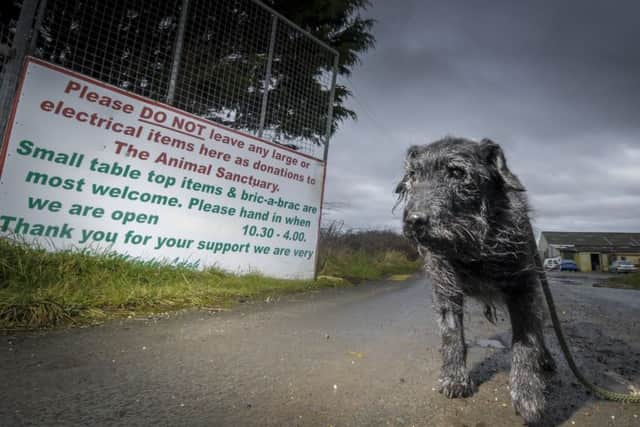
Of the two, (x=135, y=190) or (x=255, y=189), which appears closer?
(x=135, y=190)

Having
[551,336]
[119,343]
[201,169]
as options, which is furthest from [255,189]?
[551,336]

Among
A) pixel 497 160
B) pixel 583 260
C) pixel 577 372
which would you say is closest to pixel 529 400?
pixel 577 372

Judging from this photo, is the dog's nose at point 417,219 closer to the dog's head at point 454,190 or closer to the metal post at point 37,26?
the dog's head at point 454,190

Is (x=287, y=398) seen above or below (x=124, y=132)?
below

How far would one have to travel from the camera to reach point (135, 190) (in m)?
4.90

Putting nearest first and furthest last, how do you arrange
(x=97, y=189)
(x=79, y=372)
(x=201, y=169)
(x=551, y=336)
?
(x=79, y=372)
(x=551, y=336)
(x=97, y=189)
(x=201, y=169)

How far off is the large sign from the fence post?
0.09 m

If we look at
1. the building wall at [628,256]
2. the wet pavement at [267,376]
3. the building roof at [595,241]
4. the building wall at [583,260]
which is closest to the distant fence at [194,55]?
the wet pavement at [267,376]

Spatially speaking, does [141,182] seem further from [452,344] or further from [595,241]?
[595,241]

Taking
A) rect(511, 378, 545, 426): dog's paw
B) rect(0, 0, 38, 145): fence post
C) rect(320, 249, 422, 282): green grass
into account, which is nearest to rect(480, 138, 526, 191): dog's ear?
rect(511, 378, 545, 426): dog's paw

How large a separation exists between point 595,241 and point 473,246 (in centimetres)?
7175

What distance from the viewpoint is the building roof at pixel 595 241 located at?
50719mm

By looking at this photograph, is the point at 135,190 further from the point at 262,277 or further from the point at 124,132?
the point at 262,277

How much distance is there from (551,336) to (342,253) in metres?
8.58
